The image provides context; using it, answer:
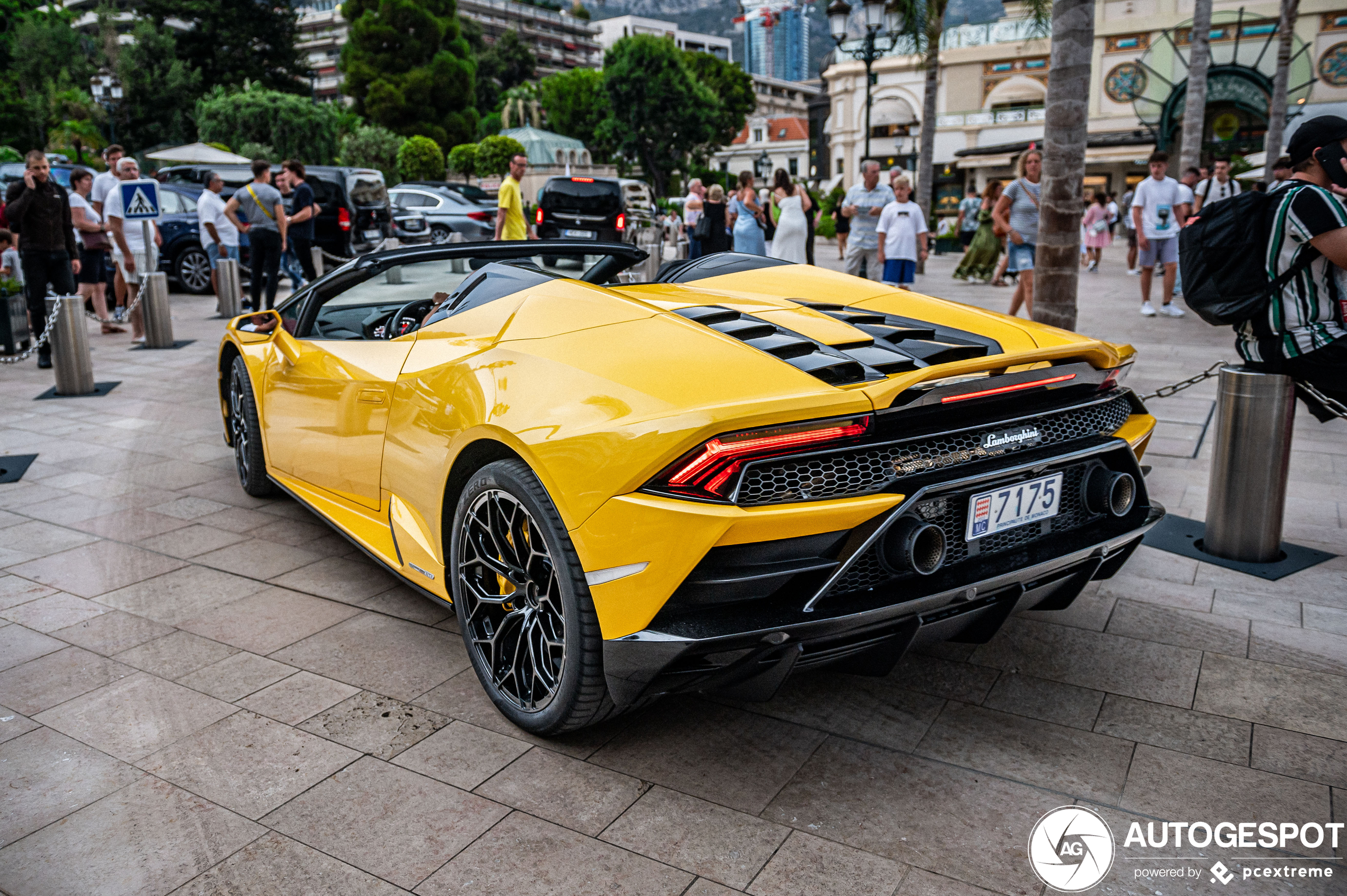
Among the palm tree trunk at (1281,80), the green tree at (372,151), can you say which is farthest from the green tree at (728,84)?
the palm tree trunk at (1281,80)

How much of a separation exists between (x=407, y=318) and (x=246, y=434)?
1.49m

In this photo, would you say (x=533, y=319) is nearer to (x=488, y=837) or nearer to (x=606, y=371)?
(x=606, y=371)

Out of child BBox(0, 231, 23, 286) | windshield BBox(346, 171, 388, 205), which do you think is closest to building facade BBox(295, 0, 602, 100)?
windshield BBox(346, 171, 388, 205)

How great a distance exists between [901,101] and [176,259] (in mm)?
59078

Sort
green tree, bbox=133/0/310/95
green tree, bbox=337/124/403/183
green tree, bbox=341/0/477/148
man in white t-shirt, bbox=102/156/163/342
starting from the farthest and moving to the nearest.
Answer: green tree, bbox=341/0/477/148 → green tree, bbox=133/0/310/95 → green tree, bbox=337/124/403/183 → man in white t-shirt, bbox=102/156/163/342

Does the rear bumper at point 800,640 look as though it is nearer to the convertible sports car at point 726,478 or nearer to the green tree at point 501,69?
the convertible sports car at point 726,478

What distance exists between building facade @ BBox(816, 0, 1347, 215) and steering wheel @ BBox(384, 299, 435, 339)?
116ft

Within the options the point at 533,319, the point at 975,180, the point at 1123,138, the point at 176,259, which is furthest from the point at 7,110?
the point at 533,319

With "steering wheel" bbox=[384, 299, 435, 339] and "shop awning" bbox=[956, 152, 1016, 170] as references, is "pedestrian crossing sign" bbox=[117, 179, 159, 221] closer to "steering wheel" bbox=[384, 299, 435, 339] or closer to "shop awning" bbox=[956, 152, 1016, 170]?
"steering wheel" bbox=[384, 299, 435, 339]

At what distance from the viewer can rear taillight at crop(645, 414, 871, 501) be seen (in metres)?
2.19

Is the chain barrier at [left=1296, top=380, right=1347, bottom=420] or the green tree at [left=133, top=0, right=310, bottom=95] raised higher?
the green tree at [left=133, top=0, right=310, bottom=95]

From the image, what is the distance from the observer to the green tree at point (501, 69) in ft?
311

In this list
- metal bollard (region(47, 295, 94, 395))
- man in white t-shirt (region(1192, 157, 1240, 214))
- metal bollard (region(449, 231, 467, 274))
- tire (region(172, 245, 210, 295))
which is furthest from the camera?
tire (region(172, 245, 210, 295))

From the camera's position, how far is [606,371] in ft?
8.16
